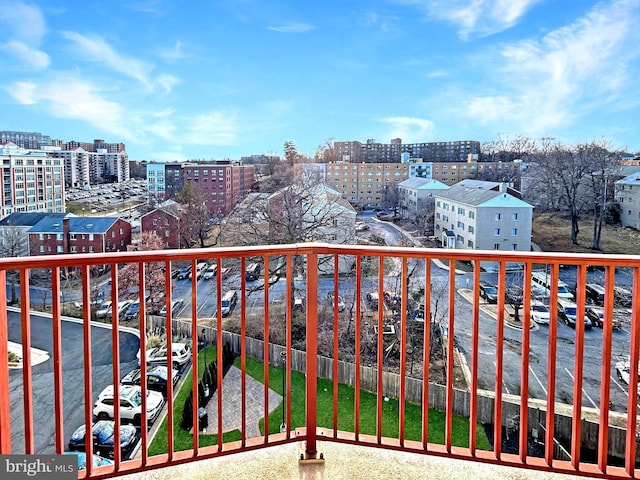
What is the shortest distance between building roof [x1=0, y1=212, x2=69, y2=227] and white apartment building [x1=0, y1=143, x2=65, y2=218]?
4 centimetres

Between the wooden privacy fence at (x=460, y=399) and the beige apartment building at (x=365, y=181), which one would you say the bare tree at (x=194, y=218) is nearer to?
the wooden privacy fence at (x=460, y=399)

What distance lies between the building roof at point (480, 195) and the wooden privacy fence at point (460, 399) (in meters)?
2.17

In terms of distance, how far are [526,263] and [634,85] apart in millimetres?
6032

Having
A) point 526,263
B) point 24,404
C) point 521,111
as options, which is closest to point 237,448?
point 24,404

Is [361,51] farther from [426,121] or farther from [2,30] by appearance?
[2,30]

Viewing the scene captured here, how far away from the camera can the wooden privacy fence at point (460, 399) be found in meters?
2.15

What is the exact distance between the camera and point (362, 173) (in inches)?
250

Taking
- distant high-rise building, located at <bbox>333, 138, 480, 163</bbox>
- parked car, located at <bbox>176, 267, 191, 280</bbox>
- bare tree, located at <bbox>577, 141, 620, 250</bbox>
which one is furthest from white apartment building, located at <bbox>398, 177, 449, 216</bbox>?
parked car, located at <bbox>176, 267, 191, 280</bbox>

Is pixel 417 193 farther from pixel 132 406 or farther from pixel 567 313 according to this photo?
pixel 132 406

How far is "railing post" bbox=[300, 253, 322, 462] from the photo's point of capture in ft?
5.00

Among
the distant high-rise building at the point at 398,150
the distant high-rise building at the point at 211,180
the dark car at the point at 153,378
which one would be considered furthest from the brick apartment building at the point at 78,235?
the distant high-rise building at the point at 398,150

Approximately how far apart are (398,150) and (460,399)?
4.00 m

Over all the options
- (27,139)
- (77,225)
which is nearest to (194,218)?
(77,225)

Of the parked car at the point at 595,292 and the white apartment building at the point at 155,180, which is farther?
the white apartment building at the point at 155,180
